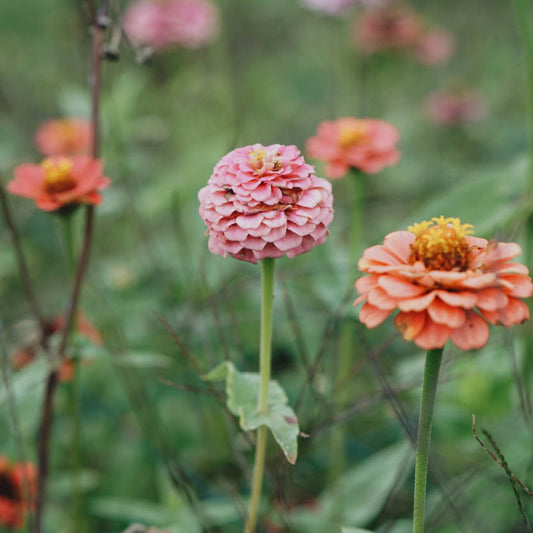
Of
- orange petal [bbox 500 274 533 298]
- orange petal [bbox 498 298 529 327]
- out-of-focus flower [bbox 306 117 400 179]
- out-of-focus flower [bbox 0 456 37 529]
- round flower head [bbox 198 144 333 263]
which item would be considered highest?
round flower head [bbox 198 144 333 263]

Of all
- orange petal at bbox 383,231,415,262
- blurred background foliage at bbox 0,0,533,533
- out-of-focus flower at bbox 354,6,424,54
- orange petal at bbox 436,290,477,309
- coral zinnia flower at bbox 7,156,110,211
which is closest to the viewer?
orange petal at bbox 436,290,477,309

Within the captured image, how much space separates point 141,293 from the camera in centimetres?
137

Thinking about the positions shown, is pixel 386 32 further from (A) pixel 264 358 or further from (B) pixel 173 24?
(A) pixel 264 358

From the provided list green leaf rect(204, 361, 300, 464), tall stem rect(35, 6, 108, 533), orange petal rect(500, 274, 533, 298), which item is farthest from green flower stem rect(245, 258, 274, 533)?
tall stem rect(35, 6, 108, 533)

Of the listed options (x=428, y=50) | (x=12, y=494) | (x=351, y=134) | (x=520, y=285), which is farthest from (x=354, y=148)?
(x=428, y=50)

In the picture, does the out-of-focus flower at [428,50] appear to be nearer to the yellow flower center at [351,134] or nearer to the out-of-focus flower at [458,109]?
the out-of-focus flower at [458,109]

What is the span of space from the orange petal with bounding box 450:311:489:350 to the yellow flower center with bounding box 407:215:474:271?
52mm

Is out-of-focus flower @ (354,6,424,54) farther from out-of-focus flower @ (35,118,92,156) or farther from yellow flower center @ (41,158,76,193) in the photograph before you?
yellow flower center @ (41,158,76,193)

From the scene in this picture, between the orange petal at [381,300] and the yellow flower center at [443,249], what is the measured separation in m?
0.05

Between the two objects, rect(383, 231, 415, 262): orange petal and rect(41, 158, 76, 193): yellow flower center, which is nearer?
rect(383, 231, 415, 262): orange petal

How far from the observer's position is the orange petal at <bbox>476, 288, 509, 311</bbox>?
45 centimetres

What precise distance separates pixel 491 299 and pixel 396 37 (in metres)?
1.85

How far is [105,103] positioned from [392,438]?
0.98m

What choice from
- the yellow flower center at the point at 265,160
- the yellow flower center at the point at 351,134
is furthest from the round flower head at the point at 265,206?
the yellow flower center at the point at 351,134
